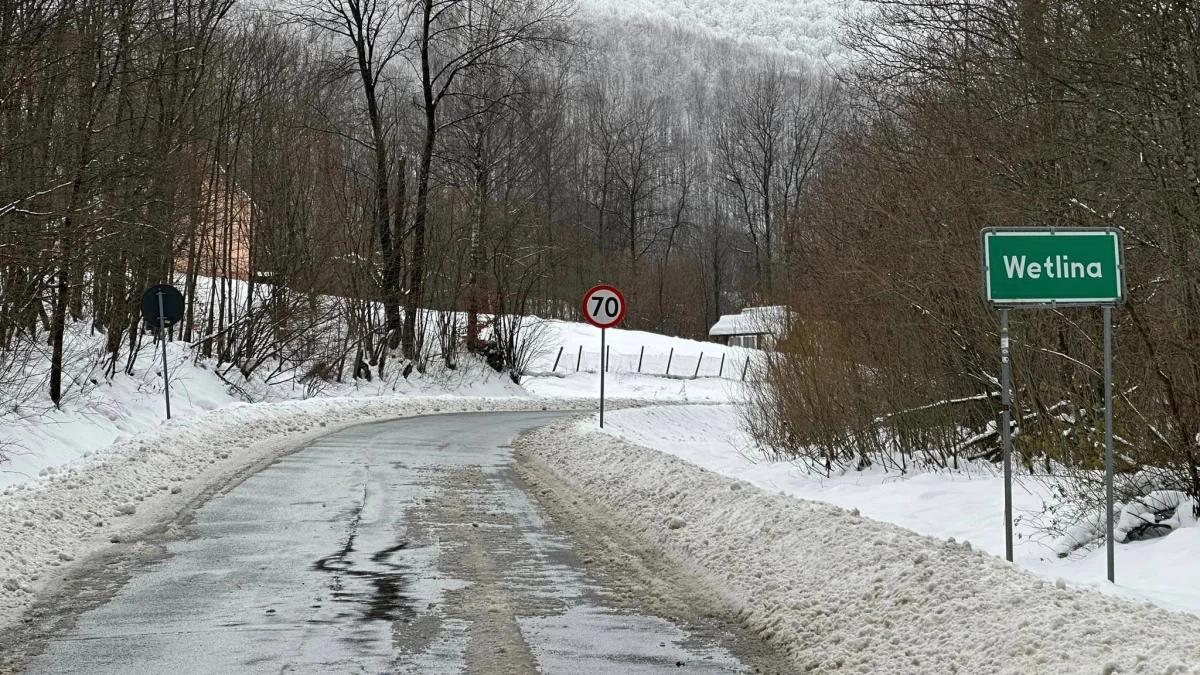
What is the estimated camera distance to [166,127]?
28.5 metres

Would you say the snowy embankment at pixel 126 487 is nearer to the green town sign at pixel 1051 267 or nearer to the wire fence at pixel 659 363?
the green town sign at pixel 1051 267

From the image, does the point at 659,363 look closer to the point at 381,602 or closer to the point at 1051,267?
the point at 381,602

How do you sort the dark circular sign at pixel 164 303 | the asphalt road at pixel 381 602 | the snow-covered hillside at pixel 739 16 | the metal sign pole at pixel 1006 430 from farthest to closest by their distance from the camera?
the snow-covered hillside at pixel 739 16 < the dark circular sign at pixel 164 303 < the metal sign pole at pixel 1006 430 < the asphalt road at pixel 381 602

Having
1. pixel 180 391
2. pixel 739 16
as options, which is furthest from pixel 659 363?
pixel 739 16

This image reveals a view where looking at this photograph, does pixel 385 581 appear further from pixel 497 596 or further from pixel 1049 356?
pixel 1049 356

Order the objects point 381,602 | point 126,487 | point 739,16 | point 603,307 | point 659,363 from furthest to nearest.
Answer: point 739,16 → point 659,363 → point 603,307 → point 126,487 → point 381,602

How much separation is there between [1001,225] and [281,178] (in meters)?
27.4

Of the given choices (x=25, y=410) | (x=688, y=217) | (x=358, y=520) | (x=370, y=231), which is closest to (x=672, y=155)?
(x=688, y=217)

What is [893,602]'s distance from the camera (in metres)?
7.68

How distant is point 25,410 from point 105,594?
13.2 m

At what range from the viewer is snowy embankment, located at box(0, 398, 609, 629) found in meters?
10.1

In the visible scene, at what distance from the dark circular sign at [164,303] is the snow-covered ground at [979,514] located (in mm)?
10055

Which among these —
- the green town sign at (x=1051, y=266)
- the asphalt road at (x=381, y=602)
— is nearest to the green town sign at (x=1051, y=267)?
the green town sign at (x=1051, y=266)

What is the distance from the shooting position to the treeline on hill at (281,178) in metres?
20.1
